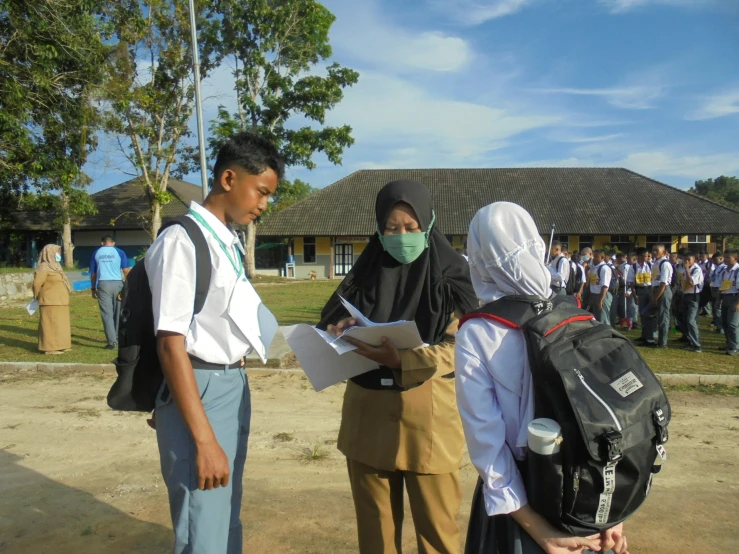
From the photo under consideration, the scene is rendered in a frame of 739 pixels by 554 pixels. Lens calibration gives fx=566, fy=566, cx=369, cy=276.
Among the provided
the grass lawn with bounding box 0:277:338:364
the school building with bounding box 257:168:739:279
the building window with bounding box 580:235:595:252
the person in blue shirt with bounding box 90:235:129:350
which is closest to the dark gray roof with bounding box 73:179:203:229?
the school building with bounding box 257:168:739:279

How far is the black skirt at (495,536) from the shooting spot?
1.61m

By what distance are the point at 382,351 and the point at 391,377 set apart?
200 mm

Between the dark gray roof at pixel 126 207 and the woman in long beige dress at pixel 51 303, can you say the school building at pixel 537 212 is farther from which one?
the woman in long beige dress at pixel 51 303

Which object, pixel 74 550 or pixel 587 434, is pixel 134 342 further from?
pixel 74 550

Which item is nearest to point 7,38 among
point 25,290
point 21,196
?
point 21,196

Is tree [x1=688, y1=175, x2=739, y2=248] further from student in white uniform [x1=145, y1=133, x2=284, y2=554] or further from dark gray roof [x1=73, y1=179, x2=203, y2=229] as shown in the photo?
student in white uniform [x1=145, y1=133, x2=284, y2=554]

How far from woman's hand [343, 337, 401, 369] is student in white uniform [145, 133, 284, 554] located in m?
0.39

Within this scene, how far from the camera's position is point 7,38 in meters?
12.0

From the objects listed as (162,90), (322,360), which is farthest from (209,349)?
(162,90)

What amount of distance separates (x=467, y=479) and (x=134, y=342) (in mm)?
3095

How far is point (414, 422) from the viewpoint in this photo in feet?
7.54

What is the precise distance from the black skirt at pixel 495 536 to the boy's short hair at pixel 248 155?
1.43 m

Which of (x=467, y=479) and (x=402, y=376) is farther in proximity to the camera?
(x=467, y=479)

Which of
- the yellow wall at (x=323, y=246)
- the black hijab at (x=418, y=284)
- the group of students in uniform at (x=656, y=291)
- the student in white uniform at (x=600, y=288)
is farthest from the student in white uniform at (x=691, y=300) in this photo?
the yellow wall at (x=323, y=246)
